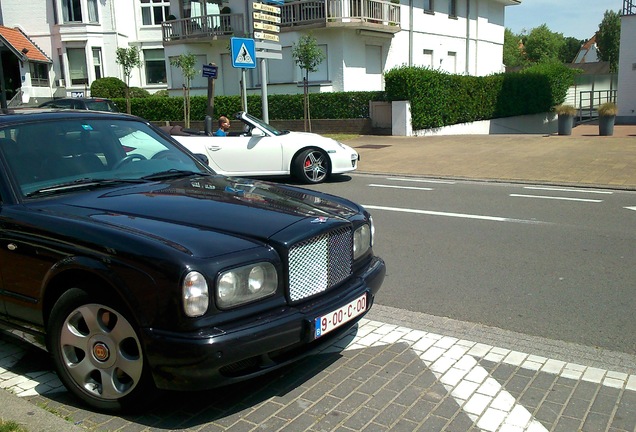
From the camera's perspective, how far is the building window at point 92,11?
39.1 metres

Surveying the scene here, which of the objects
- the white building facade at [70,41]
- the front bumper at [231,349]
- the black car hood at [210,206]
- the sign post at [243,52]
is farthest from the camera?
the white building facade at [70,41]

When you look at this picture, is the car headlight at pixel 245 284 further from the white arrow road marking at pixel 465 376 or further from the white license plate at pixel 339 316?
the white arrow road marking at pixel 465 376

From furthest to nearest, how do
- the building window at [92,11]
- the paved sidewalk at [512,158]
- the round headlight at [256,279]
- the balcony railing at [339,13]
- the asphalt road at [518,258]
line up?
the building window at [92,11] < the balcony railing at [339,13] < the paved sidewalk at [512,158] < the asphalt road at [518,258] < the round headlight at [256,279]

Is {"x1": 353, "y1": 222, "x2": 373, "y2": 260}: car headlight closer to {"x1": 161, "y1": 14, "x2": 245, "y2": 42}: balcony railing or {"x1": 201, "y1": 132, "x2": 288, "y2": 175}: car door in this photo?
{"x1": 201, "y1": 132, "x2": 288, "y2": 175}: car door

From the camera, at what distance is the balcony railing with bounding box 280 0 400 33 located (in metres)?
27.8

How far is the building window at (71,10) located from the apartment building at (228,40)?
2.4 inches

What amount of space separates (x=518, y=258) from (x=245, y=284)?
428 cm

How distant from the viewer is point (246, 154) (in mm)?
12180

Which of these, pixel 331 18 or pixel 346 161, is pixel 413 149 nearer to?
pixel 346 161

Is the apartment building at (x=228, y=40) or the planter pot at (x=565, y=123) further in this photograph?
the apartment building at (x=228, y=40)

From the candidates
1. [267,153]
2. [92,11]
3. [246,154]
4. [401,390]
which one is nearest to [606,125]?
[267,153]

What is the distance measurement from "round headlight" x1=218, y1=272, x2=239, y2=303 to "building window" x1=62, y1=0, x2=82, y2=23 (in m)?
40.7

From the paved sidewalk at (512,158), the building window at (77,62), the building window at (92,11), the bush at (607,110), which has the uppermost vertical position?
the building window at (92,11)

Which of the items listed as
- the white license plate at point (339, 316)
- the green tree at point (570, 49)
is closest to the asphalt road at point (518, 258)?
the white license plate at point (339, 316)
